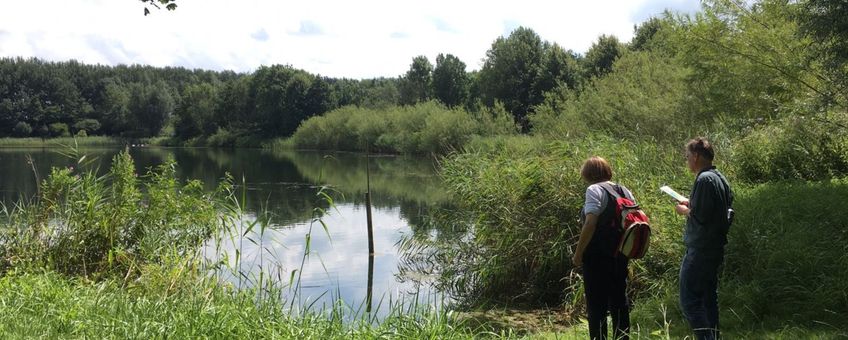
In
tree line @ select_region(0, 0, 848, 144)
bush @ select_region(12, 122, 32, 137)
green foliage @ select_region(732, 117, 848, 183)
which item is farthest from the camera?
bush @ select_region(12, 122, 32, 137)

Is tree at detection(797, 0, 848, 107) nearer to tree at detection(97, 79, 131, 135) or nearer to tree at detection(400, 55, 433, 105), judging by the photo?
tree at detection(400, 55, 433, 105)

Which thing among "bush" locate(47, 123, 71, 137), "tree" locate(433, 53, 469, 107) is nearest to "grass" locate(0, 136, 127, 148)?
"bush" locate(47, 123, 71, 137)

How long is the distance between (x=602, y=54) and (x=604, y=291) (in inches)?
1321

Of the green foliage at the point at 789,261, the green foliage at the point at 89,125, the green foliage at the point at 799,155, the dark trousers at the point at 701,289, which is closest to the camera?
the dark trousers at the point at 701,289

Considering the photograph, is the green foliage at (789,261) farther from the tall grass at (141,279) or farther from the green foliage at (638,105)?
the green foliage at (638,105)

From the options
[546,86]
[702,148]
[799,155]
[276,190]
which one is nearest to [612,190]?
[702,148]

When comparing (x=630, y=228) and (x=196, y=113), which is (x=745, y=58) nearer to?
(x=630, y=228)

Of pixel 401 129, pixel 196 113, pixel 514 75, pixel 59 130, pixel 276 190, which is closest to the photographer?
pixel 276 190

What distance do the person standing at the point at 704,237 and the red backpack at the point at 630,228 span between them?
0.90 ft

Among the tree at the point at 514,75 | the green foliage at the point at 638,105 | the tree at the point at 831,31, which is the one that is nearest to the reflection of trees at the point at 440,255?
the green foliage at the point at 638,105

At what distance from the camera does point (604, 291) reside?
4539 millimetres

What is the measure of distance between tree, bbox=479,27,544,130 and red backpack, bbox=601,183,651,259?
3933 centimetres

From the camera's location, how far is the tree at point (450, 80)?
63906 millimetres

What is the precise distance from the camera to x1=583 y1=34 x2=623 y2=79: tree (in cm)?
3559
